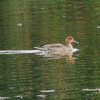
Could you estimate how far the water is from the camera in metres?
13.1

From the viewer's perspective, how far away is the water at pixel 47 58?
13.1 metres

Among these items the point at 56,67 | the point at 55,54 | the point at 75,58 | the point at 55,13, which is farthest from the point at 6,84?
the point at 55,13

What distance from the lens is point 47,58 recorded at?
57.8 ft

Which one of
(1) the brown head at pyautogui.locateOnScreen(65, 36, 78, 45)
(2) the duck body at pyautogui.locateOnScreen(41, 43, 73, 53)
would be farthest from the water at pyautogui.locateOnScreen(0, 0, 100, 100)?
(2) the duck body at pyautogui.locateOnScreen(41, 43, 73, 53)

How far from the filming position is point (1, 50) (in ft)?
60.3

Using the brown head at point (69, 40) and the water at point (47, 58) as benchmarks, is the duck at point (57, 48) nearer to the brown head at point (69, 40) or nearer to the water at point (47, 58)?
the brown head at point (69, 40)

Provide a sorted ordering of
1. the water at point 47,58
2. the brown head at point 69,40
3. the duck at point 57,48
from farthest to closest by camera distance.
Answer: the brown head at point 69,40, the duck at point 57,48, the water at point 47,58

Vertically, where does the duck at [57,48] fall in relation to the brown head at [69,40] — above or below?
below

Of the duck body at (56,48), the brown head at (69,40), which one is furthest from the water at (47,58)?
the duck body at (56,48)

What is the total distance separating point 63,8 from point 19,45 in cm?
1226

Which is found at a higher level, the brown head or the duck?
the brown head

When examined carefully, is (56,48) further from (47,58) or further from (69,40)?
(47,58)

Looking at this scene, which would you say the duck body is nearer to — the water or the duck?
the duck

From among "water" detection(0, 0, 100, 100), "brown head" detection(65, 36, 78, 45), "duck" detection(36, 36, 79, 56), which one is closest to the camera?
"water" detection(0, 0, 100, 100)
